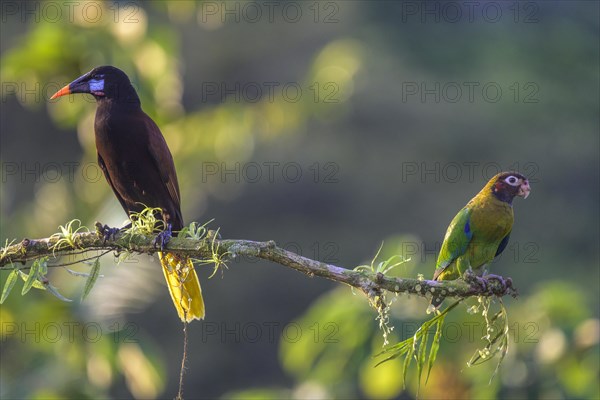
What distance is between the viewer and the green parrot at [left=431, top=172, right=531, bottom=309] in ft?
15.1

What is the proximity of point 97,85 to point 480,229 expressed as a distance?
211 centimetres

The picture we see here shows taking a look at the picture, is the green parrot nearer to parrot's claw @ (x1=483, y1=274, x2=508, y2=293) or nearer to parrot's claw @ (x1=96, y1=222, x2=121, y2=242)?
parrot's claw @ (x1=483, y1=274, x2=508, y2=293)

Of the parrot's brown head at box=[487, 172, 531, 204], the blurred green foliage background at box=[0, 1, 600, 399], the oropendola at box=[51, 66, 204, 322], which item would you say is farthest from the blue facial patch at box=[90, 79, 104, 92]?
the blurred green foliage background at box=[0, 1, 600, 399]

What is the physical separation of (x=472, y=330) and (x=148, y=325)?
10283 mm

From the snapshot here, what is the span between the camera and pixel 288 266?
11.8 feet

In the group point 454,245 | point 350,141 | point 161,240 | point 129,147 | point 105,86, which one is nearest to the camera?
point 161,240

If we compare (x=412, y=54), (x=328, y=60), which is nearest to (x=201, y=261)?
(x=328, y=60)

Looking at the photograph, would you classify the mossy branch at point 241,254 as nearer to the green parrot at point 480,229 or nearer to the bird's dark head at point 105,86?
the green parrot at point 480,229

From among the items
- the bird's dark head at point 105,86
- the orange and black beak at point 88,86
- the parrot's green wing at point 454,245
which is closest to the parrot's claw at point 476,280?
the parrot's green wing at point 454,245

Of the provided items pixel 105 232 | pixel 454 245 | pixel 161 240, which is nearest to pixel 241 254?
pixel 161 240

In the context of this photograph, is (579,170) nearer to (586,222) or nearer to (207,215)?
(586,222)

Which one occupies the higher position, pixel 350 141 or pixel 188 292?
pixel 188 292

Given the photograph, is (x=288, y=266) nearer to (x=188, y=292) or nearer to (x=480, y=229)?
(x=188, y=292)

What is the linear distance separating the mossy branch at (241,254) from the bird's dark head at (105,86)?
1.45 metres
